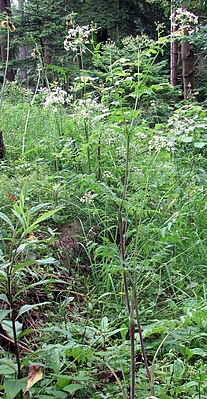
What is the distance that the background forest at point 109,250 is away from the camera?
1.60m

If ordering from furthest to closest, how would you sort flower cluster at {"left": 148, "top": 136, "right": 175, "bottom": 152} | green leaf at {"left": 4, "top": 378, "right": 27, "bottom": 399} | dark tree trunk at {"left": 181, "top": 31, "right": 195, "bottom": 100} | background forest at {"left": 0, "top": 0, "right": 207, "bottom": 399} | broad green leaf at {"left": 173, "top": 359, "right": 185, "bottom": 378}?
1. dark tree trunk at {"left": 181, "top": 31, "right": 195, "bottom": 100}
2. flower cluster at {"left": 148, "top": 136, "right": 175, "bottom": 152}
3. broad green leaf at {"left": 173, "top": 359, "right": 185, "bottom": 378}
4. background forest at {"left": 0, "top": 0, "right": 207, "bottom": 399}
5. green leaf at {"left": 4, "top": 378, "right": 27, "bottom": 399}

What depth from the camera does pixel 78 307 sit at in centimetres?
237

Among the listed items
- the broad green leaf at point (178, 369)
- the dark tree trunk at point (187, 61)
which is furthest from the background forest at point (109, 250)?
the dark tree trunk at point (187, 61)

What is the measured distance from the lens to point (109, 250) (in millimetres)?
2195

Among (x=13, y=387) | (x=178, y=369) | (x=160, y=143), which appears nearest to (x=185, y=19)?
(x=160, y=143)

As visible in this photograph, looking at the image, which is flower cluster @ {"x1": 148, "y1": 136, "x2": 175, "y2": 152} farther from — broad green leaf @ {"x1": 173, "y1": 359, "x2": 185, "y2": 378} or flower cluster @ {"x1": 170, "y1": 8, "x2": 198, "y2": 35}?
broad green leaf @ {"x1": 173, "y1": 359, "x2": 185, "y2": 378}

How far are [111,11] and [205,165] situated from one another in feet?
26.7

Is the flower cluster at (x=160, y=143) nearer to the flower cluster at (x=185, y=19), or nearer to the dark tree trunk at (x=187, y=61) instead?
the flower cluster at (x=185, y=19)

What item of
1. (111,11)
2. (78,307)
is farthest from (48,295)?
(111,11)

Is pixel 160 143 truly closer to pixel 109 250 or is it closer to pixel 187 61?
pixel 109 250

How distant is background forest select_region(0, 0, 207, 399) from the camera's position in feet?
5.24

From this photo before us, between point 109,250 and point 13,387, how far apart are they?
976 mm

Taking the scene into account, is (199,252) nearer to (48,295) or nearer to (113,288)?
(113,288)

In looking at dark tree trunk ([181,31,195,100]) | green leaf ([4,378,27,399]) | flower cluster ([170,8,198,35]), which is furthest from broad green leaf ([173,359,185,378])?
dark tree trunk ([181,31,195,100])
